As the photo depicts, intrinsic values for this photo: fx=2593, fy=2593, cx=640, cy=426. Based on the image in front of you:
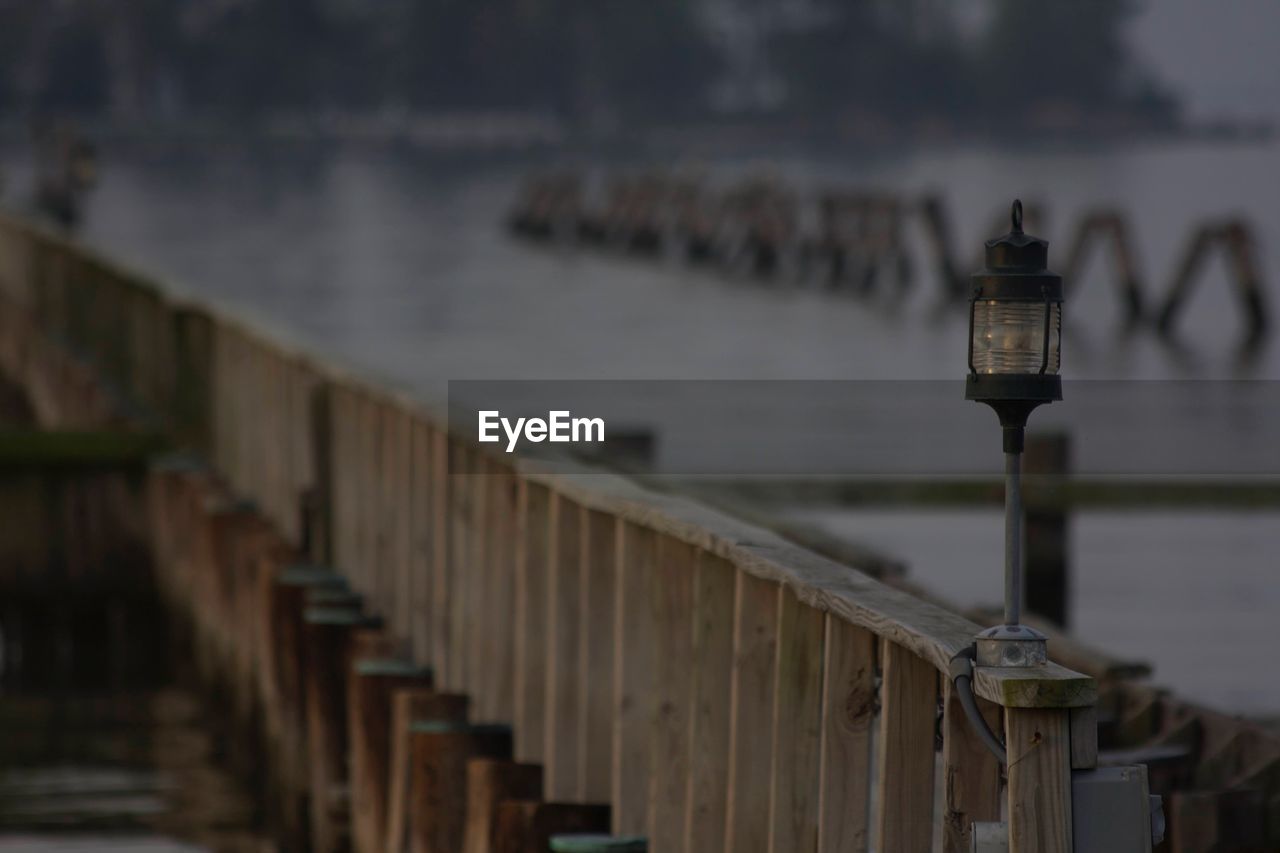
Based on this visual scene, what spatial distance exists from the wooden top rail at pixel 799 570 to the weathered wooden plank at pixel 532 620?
0.43 ft

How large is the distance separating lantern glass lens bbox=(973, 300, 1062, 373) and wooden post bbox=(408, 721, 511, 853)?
277 cm

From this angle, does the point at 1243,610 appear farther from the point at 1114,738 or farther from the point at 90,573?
the point at 1114,738

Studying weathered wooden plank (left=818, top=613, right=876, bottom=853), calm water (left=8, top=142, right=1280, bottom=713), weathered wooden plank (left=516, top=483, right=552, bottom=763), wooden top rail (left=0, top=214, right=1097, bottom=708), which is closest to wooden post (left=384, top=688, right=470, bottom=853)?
weathered wooden plank (left=516, top=483, right=552, bottom=763)

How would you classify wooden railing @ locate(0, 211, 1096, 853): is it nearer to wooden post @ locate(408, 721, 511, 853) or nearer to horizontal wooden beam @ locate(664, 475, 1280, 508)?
wooden post @ locate(408, 721, 511, 853)

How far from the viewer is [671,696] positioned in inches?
216

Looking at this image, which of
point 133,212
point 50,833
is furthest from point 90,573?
point 133,212

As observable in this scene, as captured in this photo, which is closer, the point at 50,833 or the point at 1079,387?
the point at 50,833

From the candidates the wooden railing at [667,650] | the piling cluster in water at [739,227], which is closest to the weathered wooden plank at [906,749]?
the wooden railing at [667,650]

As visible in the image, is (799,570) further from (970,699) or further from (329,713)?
(329,713)

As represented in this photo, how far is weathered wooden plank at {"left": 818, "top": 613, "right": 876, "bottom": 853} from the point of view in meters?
4.56

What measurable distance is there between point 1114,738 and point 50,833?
434cm

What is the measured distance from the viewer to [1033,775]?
3.93 meters

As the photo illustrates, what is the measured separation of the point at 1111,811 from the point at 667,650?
1.70m

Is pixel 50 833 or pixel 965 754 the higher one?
pixel 965 754
